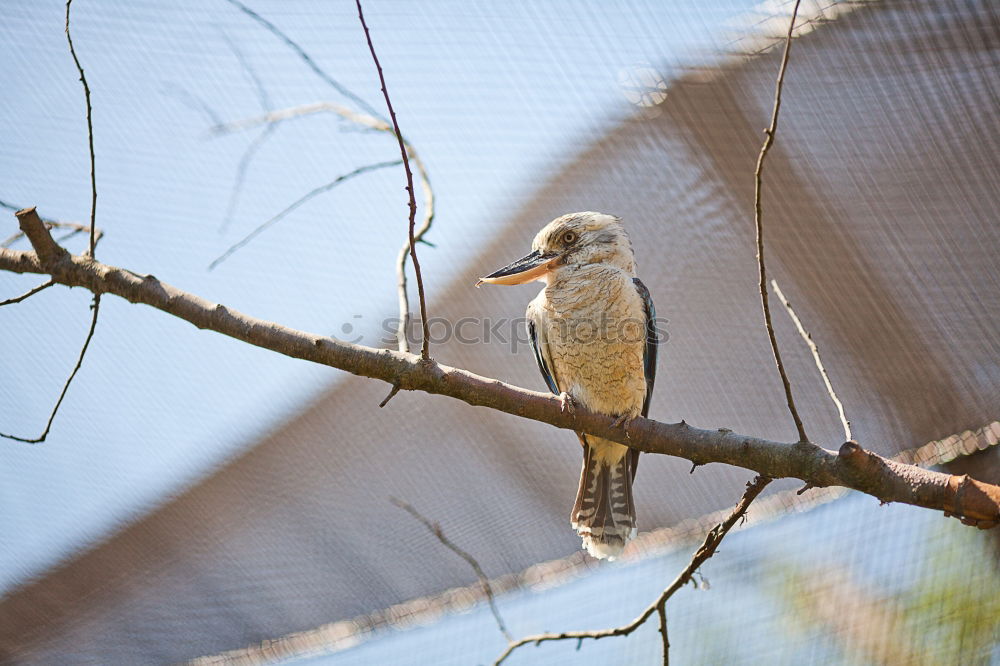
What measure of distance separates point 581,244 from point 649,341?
0.41 meters

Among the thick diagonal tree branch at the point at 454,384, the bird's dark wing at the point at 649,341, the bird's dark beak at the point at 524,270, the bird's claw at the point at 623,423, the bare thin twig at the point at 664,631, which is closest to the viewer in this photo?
the thick diagonal tree branch at the point at 454,384

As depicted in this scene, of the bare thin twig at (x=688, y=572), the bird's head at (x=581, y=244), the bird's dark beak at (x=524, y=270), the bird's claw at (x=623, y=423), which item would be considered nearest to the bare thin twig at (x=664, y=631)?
the bare thin twig at (x=688, y=572)

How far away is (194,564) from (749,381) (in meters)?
2.12

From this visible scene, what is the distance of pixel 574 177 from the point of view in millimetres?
2432

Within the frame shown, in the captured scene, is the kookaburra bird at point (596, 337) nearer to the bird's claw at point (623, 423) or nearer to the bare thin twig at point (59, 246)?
the bird's claw at point (623, 423)

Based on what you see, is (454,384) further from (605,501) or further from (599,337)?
(605,501)

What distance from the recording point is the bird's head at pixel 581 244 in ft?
9.03

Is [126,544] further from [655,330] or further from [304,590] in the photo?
[655,330]

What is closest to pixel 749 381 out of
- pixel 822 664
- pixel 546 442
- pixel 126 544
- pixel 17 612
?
pixel 546 442

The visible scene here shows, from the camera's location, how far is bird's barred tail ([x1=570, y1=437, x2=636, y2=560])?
107 inches

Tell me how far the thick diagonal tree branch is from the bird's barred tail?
846 mm

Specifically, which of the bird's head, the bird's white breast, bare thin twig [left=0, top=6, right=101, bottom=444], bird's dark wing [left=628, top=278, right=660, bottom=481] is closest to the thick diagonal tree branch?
bare thin twig [left=0, top=6, right=101, bottom=444]

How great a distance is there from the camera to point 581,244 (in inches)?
110

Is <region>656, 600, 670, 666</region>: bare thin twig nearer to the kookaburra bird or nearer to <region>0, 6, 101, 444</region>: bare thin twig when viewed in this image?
the kookaburra bird
